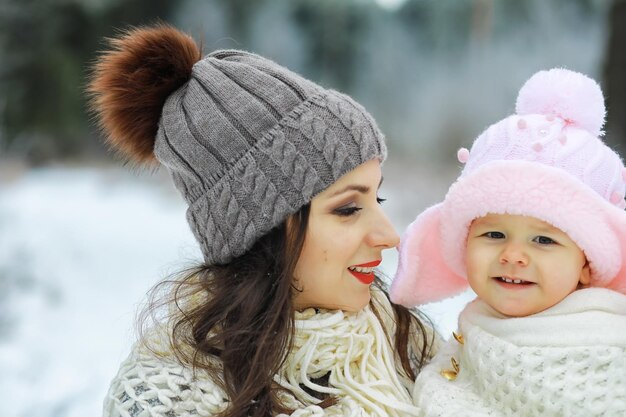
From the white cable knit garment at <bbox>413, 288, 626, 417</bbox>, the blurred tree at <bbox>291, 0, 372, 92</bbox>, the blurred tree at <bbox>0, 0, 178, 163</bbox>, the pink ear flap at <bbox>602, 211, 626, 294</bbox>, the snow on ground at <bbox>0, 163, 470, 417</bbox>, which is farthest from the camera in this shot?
the blurred tree at <bbox>291, 0, 372, 92</bbox>

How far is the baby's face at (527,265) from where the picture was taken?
1.59 metres

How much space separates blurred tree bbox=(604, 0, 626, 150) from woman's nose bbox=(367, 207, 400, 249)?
2050 mm

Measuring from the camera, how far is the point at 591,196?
1543 millimetres

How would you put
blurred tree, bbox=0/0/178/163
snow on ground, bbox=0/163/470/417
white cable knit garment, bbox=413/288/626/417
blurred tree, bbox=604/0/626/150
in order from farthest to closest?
blurred tree, bbox=0/0/178/163
snow on ground, bbox=0/163/470/417
blurred tree, bbox=604/0/626/150
white cable knit garment, bbox=413/288/626/417

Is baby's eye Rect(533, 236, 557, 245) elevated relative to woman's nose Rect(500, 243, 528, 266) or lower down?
elevated

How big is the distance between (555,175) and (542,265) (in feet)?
0.63

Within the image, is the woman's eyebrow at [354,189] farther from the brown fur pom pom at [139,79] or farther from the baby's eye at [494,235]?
the brown fur pom pom at [139,79]

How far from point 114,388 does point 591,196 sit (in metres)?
1.09

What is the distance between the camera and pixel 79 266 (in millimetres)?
5613

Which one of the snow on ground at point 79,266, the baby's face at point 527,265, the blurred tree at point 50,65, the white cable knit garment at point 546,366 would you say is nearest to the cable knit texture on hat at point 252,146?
the baby's face at point 527,265


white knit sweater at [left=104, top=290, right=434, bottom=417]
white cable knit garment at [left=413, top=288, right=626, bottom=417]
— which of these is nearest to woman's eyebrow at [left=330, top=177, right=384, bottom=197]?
white knit sweater at [left=104, top=290, right=434, bottom=417]

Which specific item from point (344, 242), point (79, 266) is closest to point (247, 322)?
point (344, 242)

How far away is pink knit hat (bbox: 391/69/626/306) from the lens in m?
1.55

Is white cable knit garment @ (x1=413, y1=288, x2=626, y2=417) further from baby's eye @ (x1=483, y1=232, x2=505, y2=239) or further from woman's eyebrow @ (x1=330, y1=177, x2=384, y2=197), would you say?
woman's eyebrow @ (x1=330, y1=177, x2=384, y2=197)
